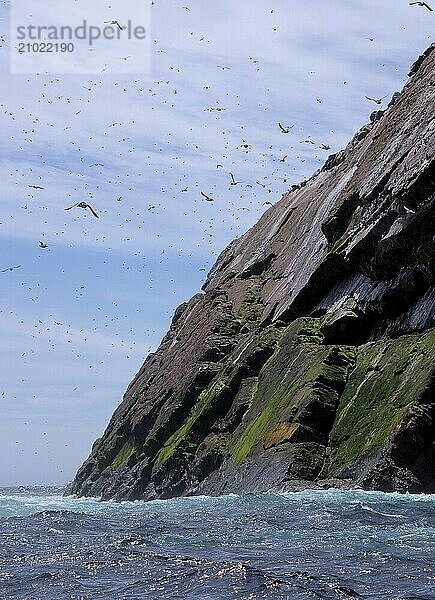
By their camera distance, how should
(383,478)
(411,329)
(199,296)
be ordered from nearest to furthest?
(383,478), (411,329), (199,296)

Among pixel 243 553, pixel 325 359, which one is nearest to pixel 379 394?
pixel 325 359

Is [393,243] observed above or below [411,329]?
above

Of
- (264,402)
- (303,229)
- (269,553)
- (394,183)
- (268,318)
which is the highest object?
(303,229)

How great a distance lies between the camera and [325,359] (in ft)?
142

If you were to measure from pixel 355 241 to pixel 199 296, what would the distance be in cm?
3776

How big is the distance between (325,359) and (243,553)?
22616 millimetres

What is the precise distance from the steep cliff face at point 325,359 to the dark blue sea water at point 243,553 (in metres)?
4.36

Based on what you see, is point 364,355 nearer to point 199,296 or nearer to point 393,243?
point 393,243

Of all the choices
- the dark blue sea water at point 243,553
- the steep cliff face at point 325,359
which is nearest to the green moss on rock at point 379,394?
the steep cliff face at point 325,359

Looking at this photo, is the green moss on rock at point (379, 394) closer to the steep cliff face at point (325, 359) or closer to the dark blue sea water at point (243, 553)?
the steep cliff face at point (325, 359)

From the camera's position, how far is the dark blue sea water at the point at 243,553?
16.8 meters

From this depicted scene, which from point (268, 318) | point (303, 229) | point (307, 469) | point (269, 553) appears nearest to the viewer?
point (269, 553)

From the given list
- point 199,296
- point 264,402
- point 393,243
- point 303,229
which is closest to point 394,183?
point 393,243

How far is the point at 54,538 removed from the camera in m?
27.2
